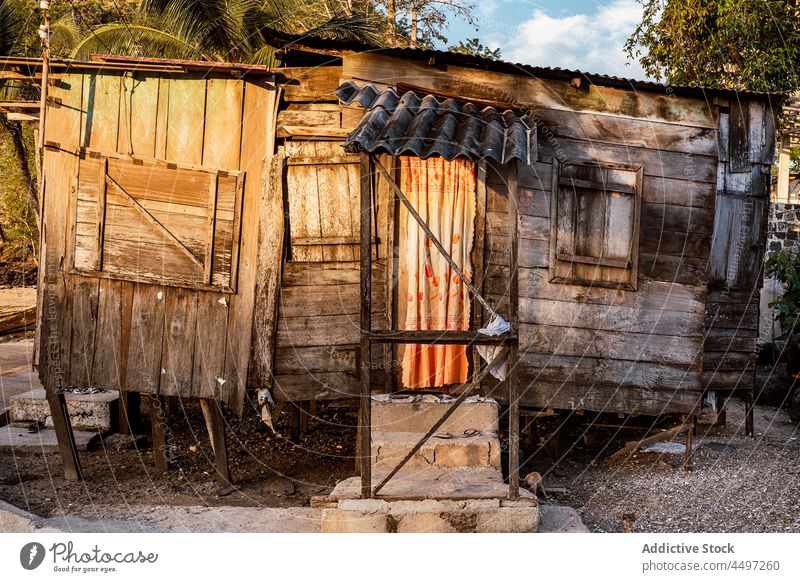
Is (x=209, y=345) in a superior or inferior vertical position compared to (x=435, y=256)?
inferior

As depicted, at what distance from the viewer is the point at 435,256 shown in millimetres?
7609

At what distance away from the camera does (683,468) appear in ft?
28.4

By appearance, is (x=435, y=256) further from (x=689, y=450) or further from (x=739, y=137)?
(x=739, y=137)

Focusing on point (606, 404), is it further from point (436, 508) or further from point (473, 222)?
point (436, 508)

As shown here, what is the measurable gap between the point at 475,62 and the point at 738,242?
391cm

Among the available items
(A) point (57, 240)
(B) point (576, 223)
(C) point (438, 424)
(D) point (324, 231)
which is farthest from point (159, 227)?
(B) point (576, 223)

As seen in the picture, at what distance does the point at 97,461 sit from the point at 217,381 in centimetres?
211

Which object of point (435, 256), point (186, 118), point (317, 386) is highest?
point (186, 118)

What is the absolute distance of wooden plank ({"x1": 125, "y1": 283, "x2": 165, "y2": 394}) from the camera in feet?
26.3

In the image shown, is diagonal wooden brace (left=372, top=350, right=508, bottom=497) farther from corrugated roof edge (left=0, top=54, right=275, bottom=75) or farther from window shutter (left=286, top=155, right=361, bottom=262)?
corrugated roof edge (left=0, top=54, right=275, bottom=75)

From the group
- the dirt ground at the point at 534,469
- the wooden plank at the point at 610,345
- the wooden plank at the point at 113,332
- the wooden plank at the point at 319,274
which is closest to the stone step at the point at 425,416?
the dirt ground at the point at 534,469

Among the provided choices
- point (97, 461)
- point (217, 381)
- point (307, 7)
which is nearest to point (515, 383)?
point (217, 381)

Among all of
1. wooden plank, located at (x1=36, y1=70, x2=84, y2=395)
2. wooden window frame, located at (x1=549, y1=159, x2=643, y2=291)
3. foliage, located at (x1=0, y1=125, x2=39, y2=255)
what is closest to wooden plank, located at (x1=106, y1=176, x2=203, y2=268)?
wooden plank, located at (x1=36, y1=70, x2=84, y2=395)

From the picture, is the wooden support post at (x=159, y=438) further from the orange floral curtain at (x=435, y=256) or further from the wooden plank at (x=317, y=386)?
the orange floral curtain at (x=435, y=256)
